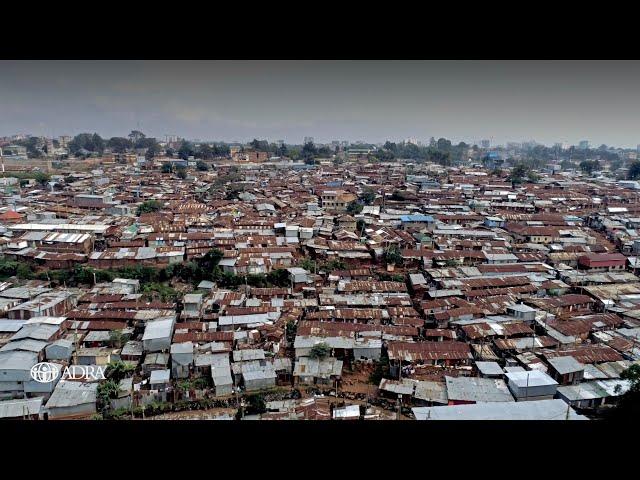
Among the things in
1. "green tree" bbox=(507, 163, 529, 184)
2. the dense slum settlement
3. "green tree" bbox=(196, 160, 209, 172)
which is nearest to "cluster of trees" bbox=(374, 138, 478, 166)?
"green tree" bbox=(507, 163, 529, 184)

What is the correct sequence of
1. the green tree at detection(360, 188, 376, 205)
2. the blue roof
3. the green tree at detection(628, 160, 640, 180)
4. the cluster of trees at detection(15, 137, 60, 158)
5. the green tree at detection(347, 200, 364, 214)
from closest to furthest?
the blue roof
the green tree at detection(347, 200, 364, 214)
the green tree at detection(360, 188, 376, 205)
the green tree at detection(628, 160, 640, 180)
the cluster of trees at detection(15, 137, 60, 158)

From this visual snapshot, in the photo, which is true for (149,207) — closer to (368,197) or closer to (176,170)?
(368,197)

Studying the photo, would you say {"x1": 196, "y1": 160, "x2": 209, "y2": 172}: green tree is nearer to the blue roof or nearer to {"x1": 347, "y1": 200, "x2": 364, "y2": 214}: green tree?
{"x1": 347, "y1": 200, "x2": 364, "y2": 214}: green tree

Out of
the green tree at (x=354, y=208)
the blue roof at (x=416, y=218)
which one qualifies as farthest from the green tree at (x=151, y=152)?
the blue roof at (x=416, y=218)

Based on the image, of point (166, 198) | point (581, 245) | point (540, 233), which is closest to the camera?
point (581, 245)
